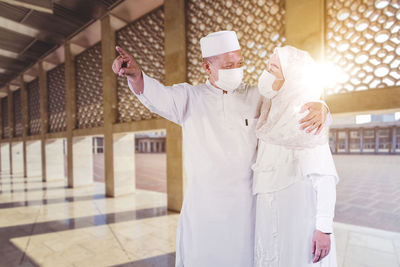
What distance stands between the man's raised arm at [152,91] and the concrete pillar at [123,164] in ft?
16.7

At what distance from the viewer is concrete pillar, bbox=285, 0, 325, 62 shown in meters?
2.88

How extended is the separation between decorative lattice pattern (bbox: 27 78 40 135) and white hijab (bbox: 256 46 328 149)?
1174 centimetres

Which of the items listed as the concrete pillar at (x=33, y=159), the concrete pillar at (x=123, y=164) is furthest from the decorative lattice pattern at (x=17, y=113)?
the concrete pillar at (x=123, y=164)

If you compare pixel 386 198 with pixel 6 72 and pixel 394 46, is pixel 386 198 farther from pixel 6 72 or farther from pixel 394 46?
pixel 6 72

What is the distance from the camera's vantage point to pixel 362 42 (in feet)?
9.50

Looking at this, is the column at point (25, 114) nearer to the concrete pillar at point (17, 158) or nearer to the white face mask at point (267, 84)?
the concrete pillar at point (17, 158)

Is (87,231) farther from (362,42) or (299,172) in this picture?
(362,42)

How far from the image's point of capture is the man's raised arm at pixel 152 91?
1.02 metres

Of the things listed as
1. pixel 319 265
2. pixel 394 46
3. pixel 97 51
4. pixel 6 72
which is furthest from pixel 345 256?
pixel 6 72

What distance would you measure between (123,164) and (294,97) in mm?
5798

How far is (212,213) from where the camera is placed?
1219 millimetres

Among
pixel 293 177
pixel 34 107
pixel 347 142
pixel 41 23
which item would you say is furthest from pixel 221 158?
pixel 347 142

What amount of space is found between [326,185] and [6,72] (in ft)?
43.4

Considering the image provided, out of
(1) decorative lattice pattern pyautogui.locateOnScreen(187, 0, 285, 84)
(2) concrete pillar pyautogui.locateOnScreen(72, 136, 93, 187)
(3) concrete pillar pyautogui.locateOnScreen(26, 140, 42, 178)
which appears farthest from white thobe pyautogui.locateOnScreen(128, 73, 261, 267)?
(3) concrete pillar pyautogui.locateOnScreen(26, 140, 42, 178)
